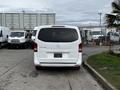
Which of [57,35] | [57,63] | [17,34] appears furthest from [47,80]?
[17,34]

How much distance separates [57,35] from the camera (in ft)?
45.4

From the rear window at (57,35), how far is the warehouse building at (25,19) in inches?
998

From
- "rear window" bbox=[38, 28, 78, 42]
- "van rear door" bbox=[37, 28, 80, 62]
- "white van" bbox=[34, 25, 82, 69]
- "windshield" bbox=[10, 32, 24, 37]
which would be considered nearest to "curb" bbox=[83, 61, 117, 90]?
"white van" bbox=[34, 25, 82, 69]

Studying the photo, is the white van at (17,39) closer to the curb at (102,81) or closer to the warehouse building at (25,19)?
the warehouse building at (25,19)

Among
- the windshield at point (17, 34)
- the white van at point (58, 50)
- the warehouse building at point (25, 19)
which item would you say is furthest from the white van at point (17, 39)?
the white van at point (58, 50)

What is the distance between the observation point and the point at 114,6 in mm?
23234

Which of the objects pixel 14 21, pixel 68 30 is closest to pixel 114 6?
pixel 68 30

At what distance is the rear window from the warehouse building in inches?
Answer: 998

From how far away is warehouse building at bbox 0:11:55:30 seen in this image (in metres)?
39.7

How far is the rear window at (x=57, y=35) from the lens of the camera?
1367cm

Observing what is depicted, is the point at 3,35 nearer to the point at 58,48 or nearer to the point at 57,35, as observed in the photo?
the point at 57,35

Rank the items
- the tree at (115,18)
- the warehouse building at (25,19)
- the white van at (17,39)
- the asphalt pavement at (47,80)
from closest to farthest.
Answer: the asphalt pavement at (47,80), the tree at (115,18), the white van at (17,39), the warehouse building at (25,19)

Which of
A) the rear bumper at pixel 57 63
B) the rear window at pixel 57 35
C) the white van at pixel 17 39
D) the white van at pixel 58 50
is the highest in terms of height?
the rear window at pixel 57 35

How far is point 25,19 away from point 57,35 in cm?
2739
